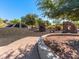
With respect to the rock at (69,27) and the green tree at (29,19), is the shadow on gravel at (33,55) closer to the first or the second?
the rock at (69,27)

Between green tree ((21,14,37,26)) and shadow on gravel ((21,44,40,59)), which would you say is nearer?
shadow on gravel ((21,44,40,59))

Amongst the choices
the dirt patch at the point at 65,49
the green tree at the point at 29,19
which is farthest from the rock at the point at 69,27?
the green tree at the point at 29,19

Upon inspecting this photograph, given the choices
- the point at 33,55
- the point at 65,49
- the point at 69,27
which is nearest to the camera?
the point at 65,49

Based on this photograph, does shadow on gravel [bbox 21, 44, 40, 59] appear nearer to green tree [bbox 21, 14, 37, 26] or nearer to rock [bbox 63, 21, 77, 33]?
rock [bbox 63, 21, 77, 33]

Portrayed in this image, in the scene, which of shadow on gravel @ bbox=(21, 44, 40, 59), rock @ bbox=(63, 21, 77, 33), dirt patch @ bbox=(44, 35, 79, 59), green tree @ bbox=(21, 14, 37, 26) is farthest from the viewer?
green tree @ bbox=(21, 14, 37, 26)

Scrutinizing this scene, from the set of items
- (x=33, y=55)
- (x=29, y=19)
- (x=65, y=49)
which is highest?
(x=29, y=19)

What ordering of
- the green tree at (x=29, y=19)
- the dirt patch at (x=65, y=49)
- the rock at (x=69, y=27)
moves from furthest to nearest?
the green tree at (x=29, y=19) < the rock at (x=69, y=27) < the dirt patch at (x=65, y=49)

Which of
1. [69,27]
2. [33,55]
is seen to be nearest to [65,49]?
[33,55]

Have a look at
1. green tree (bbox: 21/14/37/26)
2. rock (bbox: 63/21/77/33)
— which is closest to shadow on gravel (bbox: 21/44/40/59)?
rock (bbox: 63/21/77/33)

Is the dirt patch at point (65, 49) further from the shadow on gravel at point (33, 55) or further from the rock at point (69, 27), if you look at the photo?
the rock at point (69, 27)

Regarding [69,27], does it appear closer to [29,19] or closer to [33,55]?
[33,55]

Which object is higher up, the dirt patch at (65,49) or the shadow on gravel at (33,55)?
the dirt patch at (65,49)

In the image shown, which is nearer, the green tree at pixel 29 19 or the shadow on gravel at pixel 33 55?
the shadow on gravel at pixel 33 55

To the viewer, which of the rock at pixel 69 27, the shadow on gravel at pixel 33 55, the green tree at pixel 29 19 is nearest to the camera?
the shadow on gravel at pixel 33 55
